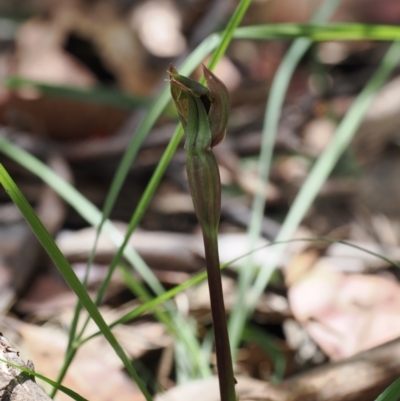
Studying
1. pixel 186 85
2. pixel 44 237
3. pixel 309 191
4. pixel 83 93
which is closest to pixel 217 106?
pixel 186 85

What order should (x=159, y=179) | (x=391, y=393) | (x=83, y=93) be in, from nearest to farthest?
(x=391, y=393) < (x=159, y=179) < (x=83, y=93)

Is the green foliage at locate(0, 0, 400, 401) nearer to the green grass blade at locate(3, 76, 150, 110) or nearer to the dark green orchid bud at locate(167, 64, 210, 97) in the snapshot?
the green grass blade at locate(3, 76, 150, 110)

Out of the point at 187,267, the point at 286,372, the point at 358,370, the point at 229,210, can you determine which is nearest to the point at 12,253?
the point at 187,267

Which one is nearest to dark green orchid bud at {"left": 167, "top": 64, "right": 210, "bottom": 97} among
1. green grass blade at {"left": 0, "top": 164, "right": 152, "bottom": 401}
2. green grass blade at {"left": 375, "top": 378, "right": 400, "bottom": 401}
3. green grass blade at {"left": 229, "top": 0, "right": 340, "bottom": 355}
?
green grass blade at {"left": 0, "top": 164, "right": 152, "bottom": 401}

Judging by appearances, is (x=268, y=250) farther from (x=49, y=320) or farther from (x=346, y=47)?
(x=346, y=47)

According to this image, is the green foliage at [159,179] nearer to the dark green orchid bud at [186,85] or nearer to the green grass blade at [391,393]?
the green grass blade at [391,393]

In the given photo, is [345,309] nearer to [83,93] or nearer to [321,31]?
[321,31]
